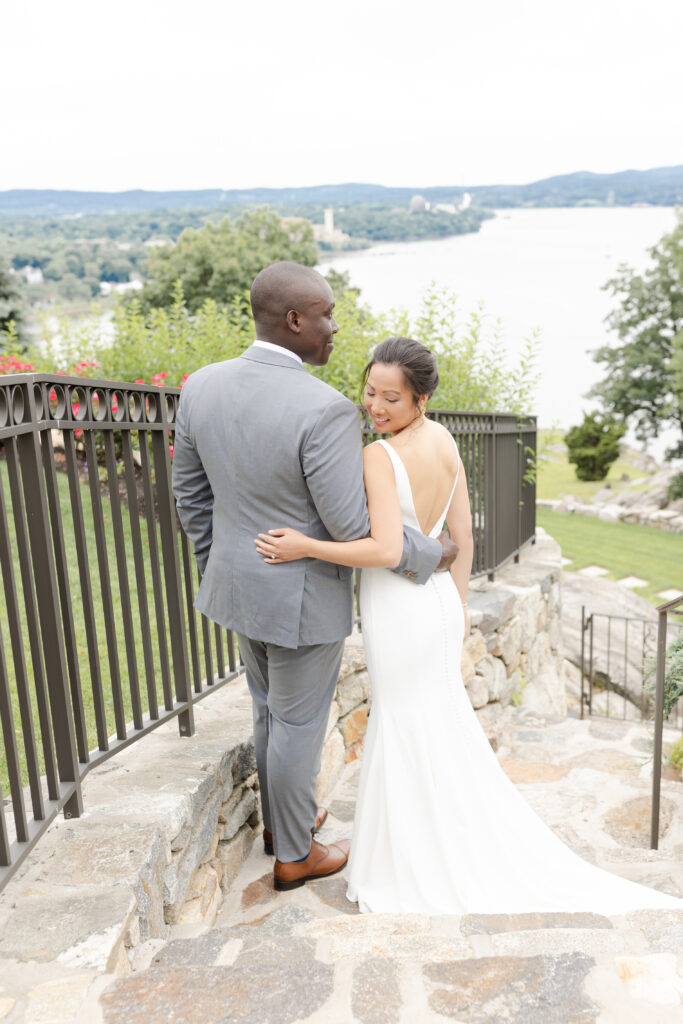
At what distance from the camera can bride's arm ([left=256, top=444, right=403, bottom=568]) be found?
2422 mm

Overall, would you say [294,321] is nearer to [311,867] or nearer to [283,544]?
[283,544]

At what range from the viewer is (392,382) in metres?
2.64

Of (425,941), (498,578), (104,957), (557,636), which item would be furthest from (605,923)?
(557,636)

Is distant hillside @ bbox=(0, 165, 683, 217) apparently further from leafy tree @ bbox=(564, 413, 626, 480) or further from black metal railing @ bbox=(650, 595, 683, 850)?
black metal railing @ bbox=(650, 595, 683, 850)

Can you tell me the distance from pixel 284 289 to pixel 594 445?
3041 centimetres

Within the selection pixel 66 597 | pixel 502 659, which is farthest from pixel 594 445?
pixel 66 597

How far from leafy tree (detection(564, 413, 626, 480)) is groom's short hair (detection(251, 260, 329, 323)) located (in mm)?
29275

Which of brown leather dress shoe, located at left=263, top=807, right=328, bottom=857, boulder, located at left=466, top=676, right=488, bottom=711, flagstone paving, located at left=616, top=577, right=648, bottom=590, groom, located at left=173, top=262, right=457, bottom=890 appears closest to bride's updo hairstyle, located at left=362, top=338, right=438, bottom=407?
groom, located at left=173, top=262, right=457, bottom=890

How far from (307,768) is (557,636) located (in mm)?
5555

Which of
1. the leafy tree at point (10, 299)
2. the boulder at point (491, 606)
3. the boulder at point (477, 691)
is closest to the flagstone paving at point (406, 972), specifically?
the boulder at point (477, 691)

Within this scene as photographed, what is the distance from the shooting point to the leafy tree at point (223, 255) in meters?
24.0

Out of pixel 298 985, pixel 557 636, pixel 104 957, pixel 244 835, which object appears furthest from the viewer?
pixel 557 636

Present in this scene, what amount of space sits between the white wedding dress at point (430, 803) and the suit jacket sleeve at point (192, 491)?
567 mm

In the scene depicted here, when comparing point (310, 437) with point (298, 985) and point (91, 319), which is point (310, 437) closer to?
point (298, 985)
